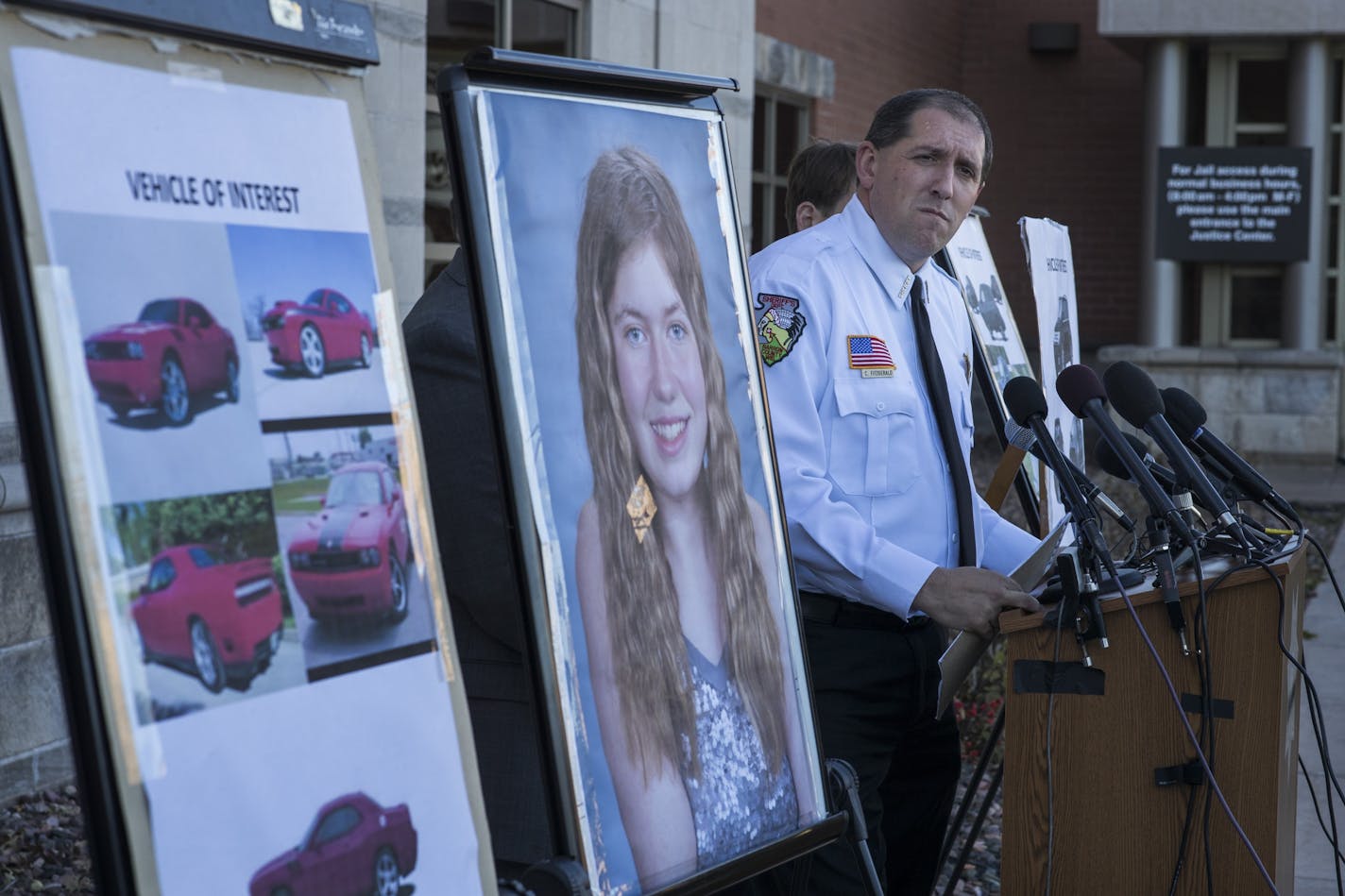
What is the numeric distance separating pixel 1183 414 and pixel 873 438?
0.58 metres

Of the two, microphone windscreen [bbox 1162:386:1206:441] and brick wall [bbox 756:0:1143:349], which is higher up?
brick wall [bbox 756:0:1143:349]

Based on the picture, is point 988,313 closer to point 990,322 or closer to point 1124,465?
point 990,322

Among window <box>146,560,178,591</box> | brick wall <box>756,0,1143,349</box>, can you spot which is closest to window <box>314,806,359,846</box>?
window <box>146,560,178,591</box>

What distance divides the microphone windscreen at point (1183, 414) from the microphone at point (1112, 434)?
203mm

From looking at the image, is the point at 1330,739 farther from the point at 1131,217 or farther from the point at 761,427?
the point at 1131,217

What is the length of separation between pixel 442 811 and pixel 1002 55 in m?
14.8

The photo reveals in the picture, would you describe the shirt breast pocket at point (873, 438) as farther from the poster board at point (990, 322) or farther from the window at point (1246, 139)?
the window at point (1246, 139)

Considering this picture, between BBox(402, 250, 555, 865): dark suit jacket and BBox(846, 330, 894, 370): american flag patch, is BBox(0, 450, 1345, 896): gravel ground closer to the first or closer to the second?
BBox(846, 330, 894, 370): american flag patch

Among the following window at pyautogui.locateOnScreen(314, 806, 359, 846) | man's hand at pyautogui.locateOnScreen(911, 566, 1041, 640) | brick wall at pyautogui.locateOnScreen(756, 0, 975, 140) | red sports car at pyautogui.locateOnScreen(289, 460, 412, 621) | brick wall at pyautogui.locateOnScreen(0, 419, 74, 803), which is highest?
brick wall at pyautogui.locateOnScreen(756, 0, 975, 140)

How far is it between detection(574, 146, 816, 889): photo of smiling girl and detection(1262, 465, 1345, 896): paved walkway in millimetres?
2224

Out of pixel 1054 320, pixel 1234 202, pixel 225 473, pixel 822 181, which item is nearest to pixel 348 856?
pixel 225 473

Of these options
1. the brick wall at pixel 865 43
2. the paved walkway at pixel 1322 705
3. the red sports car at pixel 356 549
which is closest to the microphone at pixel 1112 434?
the red sports car at pixel 356 549

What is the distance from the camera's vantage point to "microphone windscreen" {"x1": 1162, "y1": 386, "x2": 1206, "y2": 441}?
2936mm

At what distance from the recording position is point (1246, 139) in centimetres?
1413
